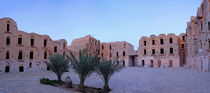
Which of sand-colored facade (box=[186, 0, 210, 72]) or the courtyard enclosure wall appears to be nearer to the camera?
sand-colored facade (box=[186, 0, 210, 72])

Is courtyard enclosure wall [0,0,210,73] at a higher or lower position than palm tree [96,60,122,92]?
higher

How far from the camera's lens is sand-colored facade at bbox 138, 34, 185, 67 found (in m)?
44.1

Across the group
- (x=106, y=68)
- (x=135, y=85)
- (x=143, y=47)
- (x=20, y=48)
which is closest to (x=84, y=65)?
(x=106, y=68)

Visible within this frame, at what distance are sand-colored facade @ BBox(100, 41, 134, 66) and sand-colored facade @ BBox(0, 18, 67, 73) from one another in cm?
1990

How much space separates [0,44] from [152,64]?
117 feet

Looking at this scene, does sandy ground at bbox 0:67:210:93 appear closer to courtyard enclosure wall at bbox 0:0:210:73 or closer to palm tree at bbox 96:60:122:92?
palm tree at bbox 96:60:122:92

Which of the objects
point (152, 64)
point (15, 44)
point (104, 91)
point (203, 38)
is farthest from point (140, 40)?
point (104, 91)

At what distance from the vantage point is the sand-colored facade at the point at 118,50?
5167cm

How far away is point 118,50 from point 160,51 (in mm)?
13284

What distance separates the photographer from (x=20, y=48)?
30.6 metres

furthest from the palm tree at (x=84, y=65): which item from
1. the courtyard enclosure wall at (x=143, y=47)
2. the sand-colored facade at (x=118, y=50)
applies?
the sand-colored facade at (x=118, y=50)

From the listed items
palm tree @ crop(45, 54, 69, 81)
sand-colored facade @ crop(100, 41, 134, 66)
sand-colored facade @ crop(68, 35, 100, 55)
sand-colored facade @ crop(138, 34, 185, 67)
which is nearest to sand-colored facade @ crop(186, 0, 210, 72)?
sand-colored facade @ crop(138, 34, 185, 67)

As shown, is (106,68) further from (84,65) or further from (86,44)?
(86,44)

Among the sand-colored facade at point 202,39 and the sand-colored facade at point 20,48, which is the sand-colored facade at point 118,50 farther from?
the sand-colored facade at point 202,39
